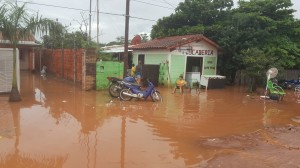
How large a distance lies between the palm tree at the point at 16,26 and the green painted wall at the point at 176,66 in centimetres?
834

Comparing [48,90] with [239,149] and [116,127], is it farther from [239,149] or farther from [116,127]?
[239,149]

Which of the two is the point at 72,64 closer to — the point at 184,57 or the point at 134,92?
the point at 184,57

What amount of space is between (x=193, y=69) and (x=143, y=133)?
12.9 metres

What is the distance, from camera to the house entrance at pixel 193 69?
1931 centimetres

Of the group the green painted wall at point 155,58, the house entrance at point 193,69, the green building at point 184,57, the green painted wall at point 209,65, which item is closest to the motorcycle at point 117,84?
the green building at point 184,57

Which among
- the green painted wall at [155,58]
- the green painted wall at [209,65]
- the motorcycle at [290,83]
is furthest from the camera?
the motorcycle at [290,83]

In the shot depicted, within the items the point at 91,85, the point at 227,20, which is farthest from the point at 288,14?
the point at 91,85

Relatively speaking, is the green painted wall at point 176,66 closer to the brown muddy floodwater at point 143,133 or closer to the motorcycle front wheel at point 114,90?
the brown muddy floodwater at point 143,133

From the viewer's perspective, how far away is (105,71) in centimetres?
1580

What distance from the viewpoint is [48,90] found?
15875 mm

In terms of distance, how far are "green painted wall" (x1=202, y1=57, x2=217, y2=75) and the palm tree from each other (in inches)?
423

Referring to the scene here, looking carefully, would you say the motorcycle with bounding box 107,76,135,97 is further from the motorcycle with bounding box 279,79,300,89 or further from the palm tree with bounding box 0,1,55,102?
the motorcycle with bounding box 279,79,300,89

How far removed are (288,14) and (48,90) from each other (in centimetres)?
1543

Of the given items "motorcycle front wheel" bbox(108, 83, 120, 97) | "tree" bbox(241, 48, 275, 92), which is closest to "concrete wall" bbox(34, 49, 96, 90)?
"motorcycle front wheel" bbox(108, 83, 120, 97)
